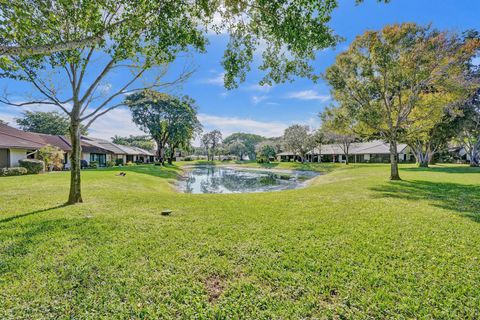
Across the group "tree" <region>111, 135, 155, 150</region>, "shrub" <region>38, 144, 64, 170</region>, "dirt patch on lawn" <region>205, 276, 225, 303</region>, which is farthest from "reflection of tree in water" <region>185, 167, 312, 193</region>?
"tree" <region>111, 135, 155, 150</region>

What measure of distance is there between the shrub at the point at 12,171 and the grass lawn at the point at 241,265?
14.6 meters

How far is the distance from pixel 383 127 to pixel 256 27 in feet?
43.8

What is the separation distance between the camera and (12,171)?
17.3 meters

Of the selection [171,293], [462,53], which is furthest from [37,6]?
[462,53]

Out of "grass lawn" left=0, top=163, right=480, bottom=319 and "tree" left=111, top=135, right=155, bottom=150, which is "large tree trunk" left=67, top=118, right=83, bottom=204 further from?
"tree" left=111, top=135, right=155, bottom=150

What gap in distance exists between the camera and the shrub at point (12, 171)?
666 inches

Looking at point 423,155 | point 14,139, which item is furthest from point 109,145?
point 423,155

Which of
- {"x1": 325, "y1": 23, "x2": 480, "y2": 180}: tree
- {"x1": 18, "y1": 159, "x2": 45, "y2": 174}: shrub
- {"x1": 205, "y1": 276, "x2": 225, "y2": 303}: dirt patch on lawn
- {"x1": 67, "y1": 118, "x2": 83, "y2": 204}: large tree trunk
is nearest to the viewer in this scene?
{"x1": 205, "y1": 276, "x2": 225, "y2": 303}: dirt patch on lawn

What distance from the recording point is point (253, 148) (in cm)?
8394

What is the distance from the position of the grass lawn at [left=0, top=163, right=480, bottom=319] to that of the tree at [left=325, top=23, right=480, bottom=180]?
9.42 meters

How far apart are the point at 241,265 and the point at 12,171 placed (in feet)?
72.2

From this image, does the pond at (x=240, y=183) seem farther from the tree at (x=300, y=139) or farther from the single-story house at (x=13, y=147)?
the tree at (x=300, y=139)

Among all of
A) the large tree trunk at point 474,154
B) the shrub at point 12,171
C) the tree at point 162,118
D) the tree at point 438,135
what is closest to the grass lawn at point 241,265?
the shrub at point 12,171

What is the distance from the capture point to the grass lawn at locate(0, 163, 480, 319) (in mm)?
2809
